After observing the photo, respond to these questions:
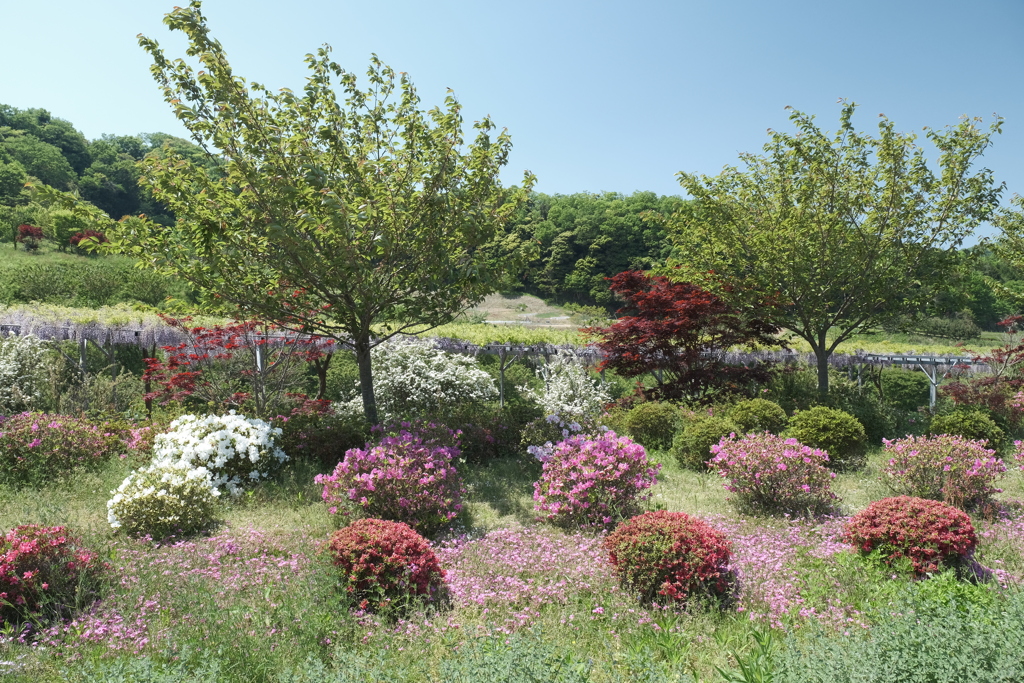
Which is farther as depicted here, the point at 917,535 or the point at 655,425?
the point at 655,425

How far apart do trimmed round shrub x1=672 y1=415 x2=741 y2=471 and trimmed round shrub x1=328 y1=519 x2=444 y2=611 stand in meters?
5.20

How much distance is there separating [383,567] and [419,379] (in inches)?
368

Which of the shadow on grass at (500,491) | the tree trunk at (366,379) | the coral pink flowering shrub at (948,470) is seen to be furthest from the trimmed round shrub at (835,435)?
the tree trunk at (366,379)

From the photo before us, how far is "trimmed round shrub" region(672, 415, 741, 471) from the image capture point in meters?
8.24

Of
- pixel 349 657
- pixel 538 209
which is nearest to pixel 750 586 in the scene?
pixel 349 657

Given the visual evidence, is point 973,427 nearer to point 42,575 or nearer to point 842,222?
point 842,222

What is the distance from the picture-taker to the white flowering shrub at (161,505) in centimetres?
529

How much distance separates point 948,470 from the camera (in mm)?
6059

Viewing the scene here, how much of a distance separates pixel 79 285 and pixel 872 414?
3165 cm

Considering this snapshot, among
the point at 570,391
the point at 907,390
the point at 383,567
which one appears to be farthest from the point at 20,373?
the point at 907,390

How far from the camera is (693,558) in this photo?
420 centimetres

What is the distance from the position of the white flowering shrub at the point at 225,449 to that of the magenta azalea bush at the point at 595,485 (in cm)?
363

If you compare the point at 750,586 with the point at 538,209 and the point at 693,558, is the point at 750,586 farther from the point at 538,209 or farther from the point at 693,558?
the point at 538,209

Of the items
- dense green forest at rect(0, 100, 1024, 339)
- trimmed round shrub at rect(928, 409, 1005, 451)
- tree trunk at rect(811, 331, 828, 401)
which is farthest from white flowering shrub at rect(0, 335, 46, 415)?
dense green forest at rect(0, 100, 1024, 339)
